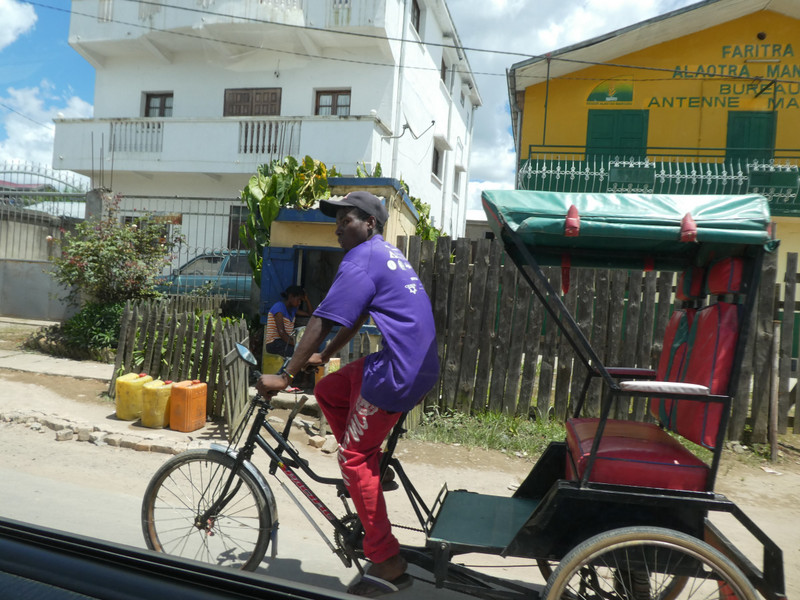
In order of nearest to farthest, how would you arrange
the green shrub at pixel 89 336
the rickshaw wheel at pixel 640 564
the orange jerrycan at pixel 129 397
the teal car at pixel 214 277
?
1. the rickshaw wheel at pixel 640 564
2. the orange jerrycan at pixel 129 397
3. the green shrub at pixel 89 336
4. the teal car at pixel 214 277

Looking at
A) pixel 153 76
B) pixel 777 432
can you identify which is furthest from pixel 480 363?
pixel 153 76

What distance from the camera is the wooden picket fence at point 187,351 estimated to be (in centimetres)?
617

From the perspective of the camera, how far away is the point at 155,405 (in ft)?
20.0

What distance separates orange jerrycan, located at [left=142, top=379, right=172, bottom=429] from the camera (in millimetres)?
6102

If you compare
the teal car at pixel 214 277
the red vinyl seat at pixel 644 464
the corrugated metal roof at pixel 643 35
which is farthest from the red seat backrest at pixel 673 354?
the corrugated metal roof at pixel 643 35

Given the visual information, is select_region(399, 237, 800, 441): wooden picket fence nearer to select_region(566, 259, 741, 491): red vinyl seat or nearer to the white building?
select_region(566, 259, 741, 491): red vinyl seat

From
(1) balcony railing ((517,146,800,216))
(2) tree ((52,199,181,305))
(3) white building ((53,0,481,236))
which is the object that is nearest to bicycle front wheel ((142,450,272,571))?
(2) tree ((52,199,181,305))

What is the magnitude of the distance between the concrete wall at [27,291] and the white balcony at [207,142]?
3.89m

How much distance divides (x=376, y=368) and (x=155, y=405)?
4163mm

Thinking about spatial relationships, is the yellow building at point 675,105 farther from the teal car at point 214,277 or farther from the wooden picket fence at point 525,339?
the wooden picket fence at point 525,339

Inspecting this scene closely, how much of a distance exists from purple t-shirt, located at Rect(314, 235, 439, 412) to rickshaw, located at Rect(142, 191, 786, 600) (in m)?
0.41

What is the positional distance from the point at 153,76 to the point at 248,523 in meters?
17.6

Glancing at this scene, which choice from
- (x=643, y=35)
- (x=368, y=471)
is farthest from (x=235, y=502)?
(x=643, y=35)

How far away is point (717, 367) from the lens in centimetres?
249
